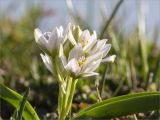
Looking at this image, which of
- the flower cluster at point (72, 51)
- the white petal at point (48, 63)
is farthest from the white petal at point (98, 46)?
the white petal at point (48, 63)

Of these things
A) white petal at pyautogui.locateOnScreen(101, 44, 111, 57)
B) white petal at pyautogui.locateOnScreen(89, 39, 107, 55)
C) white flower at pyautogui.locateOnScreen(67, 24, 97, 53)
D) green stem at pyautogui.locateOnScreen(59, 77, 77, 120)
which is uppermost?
white flower at pyautogui.locateOnScreen(67, 24, 97, 53)

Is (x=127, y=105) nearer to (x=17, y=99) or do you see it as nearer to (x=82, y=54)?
(x=82, y=54)

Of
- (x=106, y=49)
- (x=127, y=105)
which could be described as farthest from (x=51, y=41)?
(x=127, y=105)

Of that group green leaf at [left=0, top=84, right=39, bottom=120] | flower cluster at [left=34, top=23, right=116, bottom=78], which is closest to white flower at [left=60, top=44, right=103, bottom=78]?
flower cluster at [left=34, top=23, right=116, bottom=78]

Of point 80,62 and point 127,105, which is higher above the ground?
point 80,62

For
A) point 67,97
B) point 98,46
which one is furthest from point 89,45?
point 67,97

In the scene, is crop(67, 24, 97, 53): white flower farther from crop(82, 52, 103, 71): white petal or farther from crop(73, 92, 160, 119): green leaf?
crop(73, 92, 160, 119): green leaf

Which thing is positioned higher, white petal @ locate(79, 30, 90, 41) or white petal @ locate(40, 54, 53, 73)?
white petal @ locate(79, 30, 90, 41)
